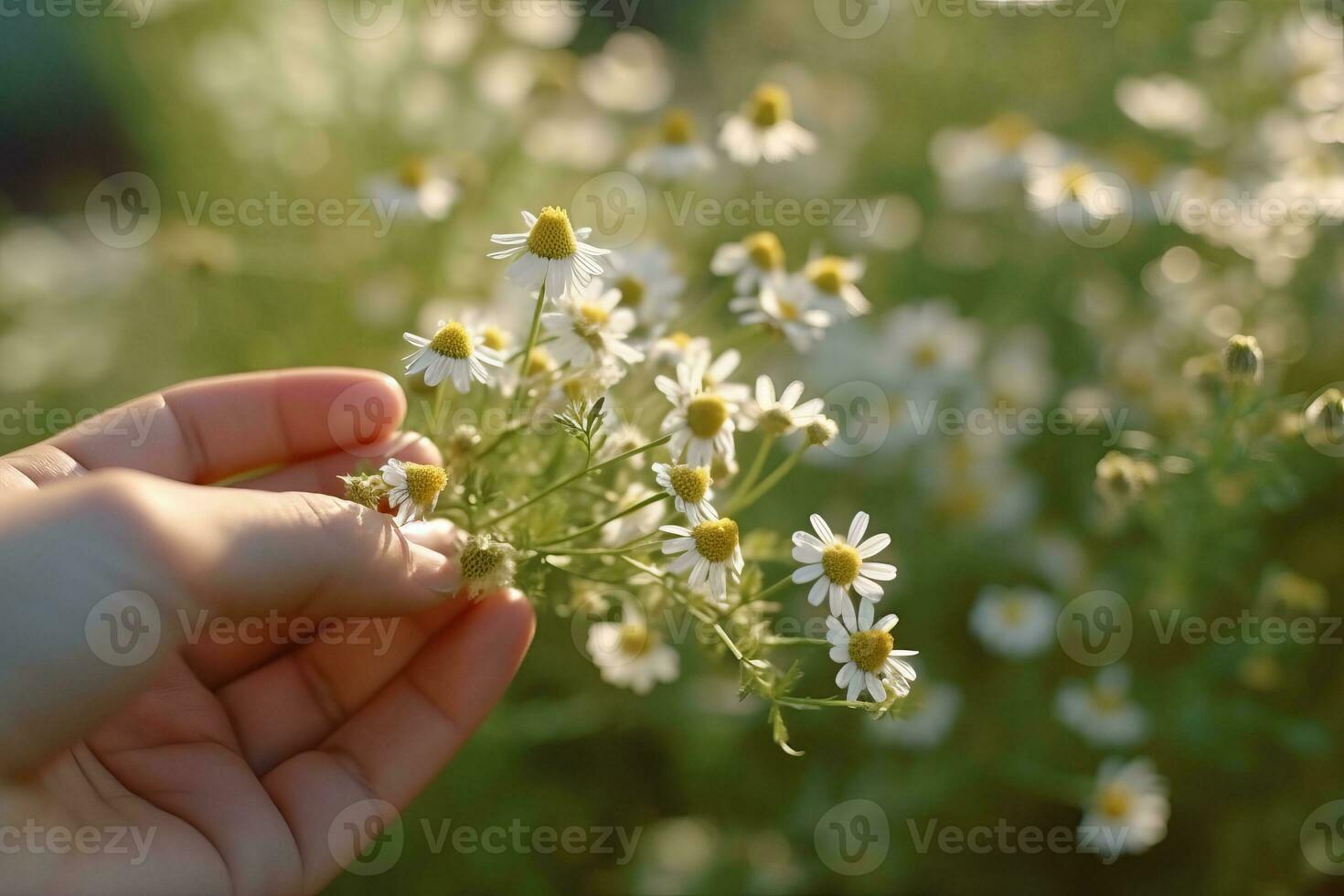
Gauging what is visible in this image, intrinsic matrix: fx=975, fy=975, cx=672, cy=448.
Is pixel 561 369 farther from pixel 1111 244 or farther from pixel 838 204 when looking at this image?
pixel 1111 244

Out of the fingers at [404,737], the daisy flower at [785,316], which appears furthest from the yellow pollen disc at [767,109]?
the fingers at [404,737]

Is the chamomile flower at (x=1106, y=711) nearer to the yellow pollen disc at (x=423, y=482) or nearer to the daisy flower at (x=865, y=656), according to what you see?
the daisy flower at (x=865, y=656)

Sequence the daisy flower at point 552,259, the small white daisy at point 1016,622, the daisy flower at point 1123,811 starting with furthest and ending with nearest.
A: the small white daisy at point 1016,622, the daisy flower at point 1123,811, the daisy flower at point 552,259

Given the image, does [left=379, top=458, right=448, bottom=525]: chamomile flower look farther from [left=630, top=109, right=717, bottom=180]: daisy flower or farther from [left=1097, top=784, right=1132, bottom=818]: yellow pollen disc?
[left=1097, top=784, right=1132, bottom=818]: yellow pollen disc

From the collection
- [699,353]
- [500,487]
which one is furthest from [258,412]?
[699,353]

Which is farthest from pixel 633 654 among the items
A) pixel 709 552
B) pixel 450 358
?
pixel 450 358

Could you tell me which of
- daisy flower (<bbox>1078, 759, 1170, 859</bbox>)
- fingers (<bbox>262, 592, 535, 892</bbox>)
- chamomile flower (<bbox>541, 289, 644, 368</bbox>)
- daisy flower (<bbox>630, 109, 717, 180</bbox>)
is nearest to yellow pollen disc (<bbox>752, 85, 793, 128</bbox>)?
daisy flower (<bbox>630, 109, 717, 180</bbox>)
